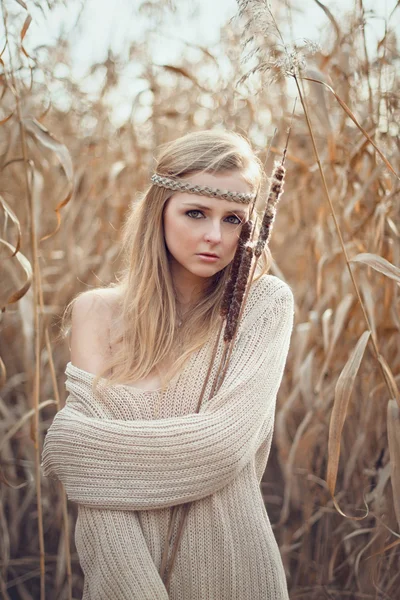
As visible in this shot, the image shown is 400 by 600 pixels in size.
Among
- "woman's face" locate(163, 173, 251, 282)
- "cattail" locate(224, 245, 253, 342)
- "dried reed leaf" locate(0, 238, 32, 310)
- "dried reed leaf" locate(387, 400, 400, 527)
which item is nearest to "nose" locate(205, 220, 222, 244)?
"woman's face" locate(163, 173, 251, 282)

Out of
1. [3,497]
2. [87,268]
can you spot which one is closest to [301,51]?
[87,268]

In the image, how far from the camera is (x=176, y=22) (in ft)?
7.86

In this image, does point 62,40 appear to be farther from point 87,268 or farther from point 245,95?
point 87,268

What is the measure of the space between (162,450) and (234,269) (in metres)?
0.41

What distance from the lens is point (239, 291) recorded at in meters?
1.29

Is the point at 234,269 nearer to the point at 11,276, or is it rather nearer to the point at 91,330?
the point at 91,330

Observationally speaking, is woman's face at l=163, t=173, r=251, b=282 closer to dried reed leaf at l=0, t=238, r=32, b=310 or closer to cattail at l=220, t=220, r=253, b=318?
cattail at l=220, t=220, r=253, b=318

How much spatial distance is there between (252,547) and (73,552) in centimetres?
135

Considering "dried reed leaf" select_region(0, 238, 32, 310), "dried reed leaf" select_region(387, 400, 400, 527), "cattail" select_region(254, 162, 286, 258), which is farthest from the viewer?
"dried reed leaf" select_region(0, 238, 32, 310)

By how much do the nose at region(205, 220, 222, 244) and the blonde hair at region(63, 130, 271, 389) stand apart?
86 millimetres

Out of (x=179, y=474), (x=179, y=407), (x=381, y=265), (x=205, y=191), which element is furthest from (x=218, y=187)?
(x=179, y=474)

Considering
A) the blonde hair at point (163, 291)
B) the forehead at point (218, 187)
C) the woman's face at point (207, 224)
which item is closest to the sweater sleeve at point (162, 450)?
the blonde hair at point (163, 291)

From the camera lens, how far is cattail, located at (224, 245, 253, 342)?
1.28 meters

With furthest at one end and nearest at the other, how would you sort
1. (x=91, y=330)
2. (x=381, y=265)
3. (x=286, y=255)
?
1. (x=286, y=255)
2. (x=91, y=330)
3. (x=381, y=265)
